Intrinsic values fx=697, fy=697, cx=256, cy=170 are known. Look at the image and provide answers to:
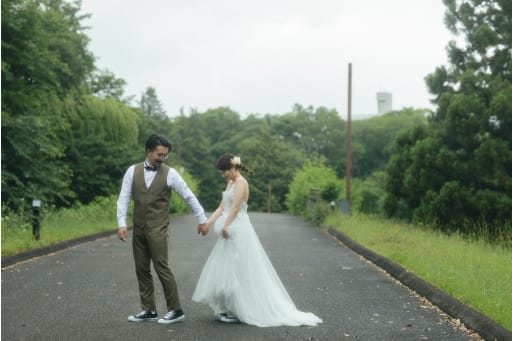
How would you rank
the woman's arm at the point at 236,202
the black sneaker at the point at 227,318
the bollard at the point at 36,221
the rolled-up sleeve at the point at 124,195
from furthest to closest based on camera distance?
the bollard at the point at 36,221
the woman's arm at the point at 236,202
the black sneaker at the point at 227,318
the rolled-up sleeve at the point at 124,195

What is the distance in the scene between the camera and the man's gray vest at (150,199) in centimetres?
705

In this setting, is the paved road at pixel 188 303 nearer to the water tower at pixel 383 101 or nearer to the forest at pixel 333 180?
the forest at pixel 333 180

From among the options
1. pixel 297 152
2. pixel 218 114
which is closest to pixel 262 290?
pixel 297 152

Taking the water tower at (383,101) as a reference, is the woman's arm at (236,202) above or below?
below

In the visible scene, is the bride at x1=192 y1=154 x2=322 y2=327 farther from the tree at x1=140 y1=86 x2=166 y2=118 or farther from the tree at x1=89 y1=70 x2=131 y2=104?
the tree at x1=140 y1=86 x2=166 y2=118

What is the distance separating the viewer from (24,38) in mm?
21953

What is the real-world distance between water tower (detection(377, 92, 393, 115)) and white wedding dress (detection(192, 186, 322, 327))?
135875mm

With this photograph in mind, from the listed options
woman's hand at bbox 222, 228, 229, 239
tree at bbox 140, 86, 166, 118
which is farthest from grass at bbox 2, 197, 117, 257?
tree at bbox 140, 86, 166, 118

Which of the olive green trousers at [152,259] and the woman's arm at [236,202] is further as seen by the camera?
the woman's arm at [236,202]

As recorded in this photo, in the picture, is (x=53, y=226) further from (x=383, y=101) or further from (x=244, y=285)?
(x=383, y=101)

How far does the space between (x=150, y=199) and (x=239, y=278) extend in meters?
1.26

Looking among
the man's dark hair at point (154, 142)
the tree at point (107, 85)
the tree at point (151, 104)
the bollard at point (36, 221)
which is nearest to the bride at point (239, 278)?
the man's dark hair at point (154, 142)

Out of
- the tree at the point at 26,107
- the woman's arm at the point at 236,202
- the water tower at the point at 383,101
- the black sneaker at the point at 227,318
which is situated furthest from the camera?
the water tower at the point at 383,101

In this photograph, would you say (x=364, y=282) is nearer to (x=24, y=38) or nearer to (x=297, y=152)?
(x=24, y=38)
